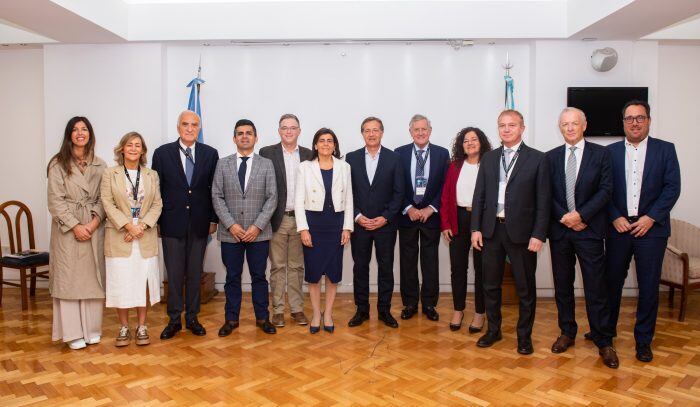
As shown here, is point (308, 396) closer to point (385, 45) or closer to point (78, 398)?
point (78, 398)

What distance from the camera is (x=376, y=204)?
462 centimetres

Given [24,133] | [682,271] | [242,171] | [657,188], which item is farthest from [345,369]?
[24,133]

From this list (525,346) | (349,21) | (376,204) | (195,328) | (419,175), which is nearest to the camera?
(525,346)

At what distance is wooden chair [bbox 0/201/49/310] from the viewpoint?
5344mm

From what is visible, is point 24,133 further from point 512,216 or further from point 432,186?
point 512,216

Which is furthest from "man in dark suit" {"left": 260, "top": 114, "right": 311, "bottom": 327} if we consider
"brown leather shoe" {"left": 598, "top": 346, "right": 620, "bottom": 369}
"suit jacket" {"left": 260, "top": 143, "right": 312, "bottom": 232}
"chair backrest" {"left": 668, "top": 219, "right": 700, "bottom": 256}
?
"chair backrest" {"left": 668, "top": 219, "right": 700, "bottom": 256}

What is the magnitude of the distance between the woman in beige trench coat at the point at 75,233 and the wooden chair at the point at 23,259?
1477mm

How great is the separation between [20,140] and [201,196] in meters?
3.48

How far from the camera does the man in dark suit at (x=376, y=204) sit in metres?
4.62

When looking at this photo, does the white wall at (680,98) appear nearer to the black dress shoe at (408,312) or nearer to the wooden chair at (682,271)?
the wooden chair at (682,271)

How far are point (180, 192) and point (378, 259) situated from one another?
1.76m

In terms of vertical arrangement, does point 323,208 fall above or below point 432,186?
below

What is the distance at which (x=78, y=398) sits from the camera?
3281 mm

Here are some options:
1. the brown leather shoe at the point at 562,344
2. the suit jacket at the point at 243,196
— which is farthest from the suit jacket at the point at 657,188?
the suit jacket at the point at 243,196
